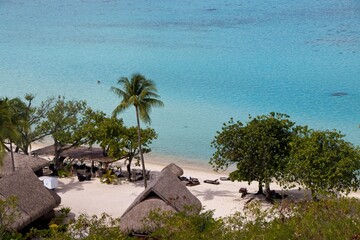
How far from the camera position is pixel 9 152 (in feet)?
87.2

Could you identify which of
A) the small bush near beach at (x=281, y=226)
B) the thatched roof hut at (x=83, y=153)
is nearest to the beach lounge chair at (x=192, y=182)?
the thatched roof hut at (x=83, y=153)

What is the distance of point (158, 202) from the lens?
20.3m

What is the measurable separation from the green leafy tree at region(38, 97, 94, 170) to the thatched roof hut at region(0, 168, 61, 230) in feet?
16.0

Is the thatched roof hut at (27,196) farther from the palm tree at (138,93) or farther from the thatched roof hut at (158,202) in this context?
the palm tree at (138,93)

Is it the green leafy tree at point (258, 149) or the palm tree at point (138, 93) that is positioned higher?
the palm tree at point (138, 93)

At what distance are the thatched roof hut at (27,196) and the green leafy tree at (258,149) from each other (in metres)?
6.55

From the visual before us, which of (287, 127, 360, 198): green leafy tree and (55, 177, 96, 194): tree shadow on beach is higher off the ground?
(287, 127, 360, 198): green leafy tree

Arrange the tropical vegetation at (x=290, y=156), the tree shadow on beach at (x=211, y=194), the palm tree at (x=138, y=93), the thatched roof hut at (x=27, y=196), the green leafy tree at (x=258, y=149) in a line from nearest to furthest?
1. the thatched roof hut at (x=27, y=196)
2. the tropical vegetation at (x=290, y=156)
3. the green leafy tree at (x=258, y=149)
4. the palm tree at (x=138, y=93)
5. the tree shadow on beach at (x=211, y=194)

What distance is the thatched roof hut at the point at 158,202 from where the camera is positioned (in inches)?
770

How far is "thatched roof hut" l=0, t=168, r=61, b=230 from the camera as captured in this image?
20172mm

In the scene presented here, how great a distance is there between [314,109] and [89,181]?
61.2 ft

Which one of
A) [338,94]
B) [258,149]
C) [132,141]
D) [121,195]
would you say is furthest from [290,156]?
[338,94]

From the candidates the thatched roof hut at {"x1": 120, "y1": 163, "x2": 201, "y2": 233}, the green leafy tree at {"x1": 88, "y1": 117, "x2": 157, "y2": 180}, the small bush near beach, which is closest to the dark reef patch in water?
the green leafy tree at {"x1": 88, "y1": 117, "x2": 157, "y2": 180}

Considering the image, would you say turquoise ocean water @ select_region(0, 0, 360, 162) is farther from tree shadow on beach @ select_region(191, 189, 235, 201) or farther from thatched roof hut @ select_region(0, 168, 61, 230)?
thatched roof hut @ select_region(0, 168, 61, 230)
